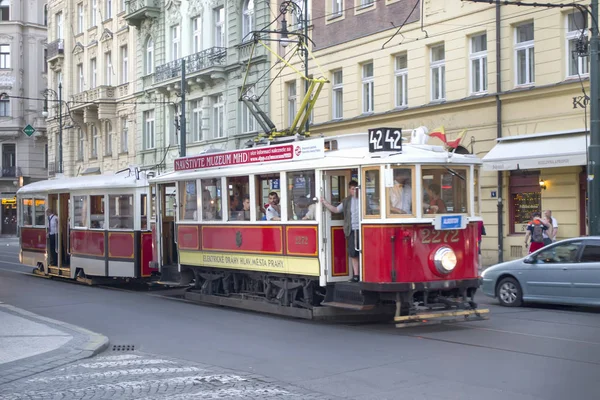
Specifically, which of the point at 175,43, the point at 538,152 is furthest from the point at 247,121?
the point at 538,152

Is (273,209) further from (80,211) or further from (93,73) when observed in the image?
(93,73)

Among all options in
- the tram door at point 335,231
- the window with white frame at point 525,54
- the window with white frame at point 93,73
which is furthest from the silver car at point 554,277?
the window with white frame at point 93,73

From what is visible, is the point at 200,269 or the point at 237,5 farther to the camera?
the point at 237,5

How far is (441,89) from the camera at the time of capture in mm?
27016

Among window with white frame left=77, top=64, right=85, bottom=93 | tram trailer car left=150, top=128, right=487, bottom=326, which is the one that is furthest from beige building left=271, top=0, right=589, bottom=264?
window with white frame left=77, top=64, right=85, bottom=93

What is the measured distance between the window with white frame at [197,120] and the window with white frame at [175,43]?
2763 millimetres

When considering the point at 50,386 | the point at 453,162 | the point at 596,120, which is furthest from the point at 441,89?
the point at 50,386

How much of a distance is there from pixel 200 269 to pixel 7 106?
54.4 meters

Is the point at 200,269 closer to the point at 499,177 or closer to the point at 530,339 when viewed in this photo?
the point at 530,339

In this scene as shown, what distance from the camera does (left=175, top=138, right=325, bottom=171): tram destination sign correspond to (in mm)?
13914

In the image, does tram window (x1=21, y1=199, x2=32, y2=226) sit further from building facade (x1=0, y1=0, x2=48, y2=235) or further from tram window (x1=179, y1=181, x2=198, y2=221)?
building facade (x1=0, y1=0, x2=48, y2=235)

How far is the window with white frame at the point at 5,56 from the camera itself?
217ft

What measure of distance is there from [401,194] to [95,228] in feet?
36.3

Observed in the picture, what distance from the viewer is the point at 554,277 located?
617 inches
